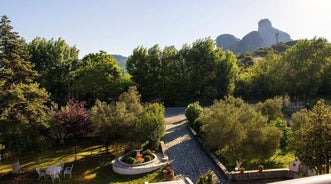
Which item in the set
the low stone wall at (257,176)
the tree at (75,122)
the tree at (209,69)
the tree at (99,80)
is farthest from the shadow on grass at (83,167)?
the tree at (209,69)

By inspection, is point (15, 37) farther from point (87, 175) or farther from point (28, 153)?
point (87, 175)

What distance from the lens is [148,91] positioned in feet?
127

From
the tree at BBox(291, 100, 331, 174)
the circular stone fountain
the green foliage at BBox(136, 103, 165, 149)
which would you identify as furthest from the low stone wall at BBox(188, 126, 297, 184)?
the green foliage at BBox(136, 103, 165, 149)

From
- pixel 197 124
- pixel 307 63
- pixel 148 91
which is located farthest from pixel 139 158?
pixel 307 63

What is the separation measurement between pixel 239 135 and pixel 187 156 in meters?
4.09

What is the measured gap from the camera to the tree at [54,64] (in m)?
34.6

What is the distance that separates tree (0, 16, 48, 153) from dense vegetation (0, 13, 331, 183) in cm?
6

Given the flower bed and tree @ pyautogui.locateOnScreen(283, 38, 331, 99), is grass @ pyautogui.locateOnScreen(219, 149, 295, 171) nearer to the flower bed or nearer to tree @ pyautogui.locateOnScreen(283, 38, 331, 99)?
the flower bed

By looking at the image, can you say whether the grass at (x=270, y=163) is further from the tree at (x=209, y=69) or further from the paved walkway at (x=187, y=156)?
the tree at (x=209, y=69)

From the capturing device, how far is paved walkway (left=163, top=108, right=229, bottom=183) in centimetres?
1586

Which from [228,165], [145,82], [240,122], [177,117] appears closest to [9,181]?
[228,165]

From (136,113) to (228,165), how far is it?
24.5 ft

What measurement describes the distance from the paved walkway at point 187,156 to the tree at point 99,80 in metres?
12.3

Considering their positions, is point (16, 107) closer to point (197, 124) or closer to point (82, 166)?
point (82, 166)
